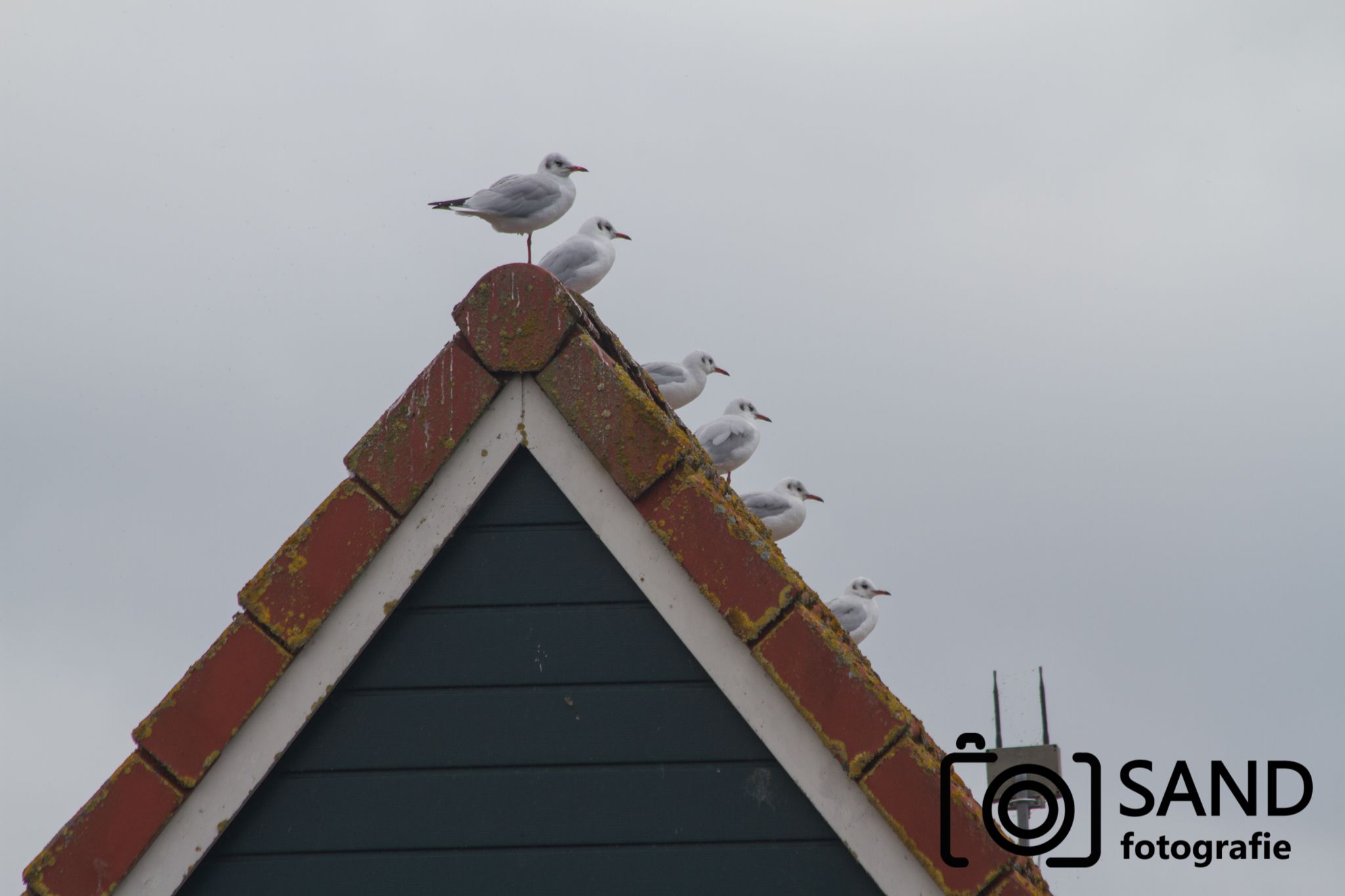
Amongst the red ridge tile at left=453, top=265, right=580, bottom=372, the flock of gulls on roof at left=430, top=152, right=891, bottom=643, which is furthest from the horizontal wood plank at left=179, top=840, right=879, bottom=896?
the flock of gulls on roof at left=430, top=152, right=891, bottom=643

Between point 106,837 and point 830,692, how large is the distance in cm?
145

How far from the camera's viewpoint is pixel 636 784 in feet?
10.4

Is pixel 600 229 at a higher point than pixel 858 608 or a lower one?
lower

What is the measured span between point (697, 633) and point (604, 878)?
1.70ft

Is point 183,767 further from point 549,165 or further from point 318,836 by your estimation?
point 549,165

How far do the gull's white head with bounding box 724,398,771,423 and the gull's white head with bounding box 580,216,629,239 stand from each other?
386 cm

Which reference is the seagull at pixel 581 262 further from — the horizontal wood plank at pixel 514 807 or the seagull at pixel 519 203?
the horizontal wood plank at pixel 514 807

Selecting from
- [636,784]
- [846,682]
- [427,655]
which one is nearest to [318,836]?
[427,655]

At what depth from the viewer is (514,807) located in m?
3.16

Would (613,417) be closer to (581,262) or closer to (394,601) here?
(394,601)

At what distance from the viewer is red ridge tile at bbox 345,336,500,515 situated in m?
3.20

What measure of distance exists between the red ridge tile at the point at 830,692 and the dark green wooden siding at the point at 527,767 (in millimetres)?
147

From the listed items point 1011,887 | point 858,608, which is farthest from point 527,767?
point 858,608

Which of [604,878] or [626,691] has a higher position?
[626,691]
